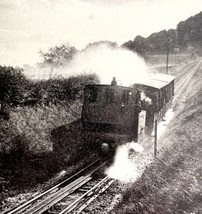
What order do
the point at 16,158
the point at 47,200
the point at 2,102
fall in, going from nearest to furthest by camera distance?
the point at 47,200, the point at 16,158, the point at 2,102

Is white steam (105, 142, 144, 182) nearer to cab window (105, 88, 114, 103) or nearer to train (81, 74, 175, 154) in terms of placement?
train (81, 74, 175, 154)

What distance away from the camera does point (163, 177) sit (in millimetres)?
11297

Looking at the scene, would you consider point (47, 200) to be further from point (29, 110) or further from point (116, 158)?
point (29, 110)

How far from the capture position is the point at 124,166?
13.0m

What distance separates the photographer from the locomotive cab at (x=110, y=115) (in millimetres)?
13242

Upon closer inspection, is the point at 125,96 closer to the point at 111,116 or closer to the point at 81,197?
the point at 111,116

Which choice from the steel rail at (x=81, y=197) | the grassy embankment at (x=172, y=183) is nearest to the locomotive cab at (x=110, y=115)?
the grassy embankment at (x=172, y=183)

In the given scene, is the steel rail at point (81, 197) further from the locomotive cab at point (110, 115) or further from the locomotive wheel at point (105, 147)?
the locomotive cab at point (110, 115)

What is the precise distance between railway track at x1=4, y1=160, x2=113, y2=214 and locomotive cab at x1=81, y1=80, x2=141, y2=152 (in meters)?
1.86

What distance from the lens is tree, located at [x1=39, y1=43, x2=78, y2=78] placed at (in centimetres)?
4182

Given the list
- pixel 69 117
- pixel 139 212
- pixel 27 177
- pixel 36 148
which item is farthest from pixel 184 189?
pixel 69 117

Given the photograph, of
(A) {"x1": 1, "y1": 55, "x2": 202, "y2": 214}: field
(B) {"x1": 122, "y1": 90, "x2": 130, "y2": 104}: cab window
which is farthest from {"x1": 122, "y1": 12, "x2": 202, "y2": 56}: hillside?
(B) {"x1": 122, "y1": 90, "x2": 130, "y2": 104}: cab window

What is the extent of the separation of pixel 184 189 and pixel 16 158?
7.15 m

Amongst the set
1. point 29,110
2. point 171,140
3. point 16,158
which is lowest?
point 171,140
